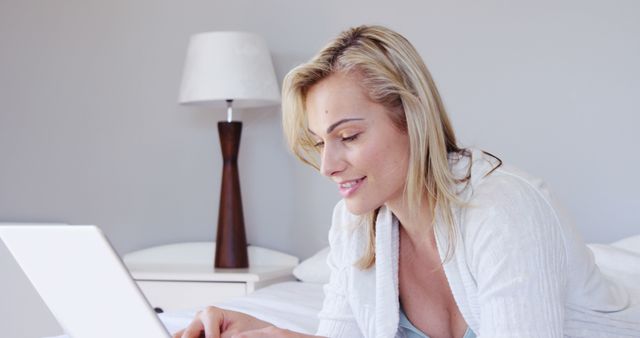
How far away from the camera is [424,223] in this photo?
4.51 feet

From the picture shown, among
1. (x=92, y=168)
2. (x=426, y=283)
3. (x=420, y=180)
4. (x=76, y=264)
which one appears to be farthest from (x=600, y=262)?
(x=92, y=168)

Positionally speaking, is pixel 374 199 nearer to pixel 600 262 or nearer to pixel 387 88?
pixel 387 88

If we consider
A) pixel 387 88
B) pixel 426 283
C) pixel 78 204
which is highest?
pixel 387 88

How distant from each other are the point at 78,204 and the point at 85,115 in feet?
1.06

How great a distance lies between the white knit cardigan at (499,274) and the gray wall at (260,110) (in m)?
1.11

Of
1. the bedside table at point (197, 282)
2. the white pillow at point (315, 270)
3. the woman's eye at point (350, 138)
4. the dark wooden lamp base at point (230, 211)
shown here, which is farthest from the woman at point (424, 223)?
the dark wooden lamp base at point (230, 211)

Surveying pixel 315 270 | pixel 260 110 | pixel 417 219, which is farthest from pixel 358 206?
pixel 260 110

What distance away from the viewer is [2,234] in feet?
2.78

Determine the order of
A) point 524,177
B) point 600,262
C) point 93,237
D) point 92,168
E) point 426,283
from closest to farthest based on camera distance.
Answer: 1. point 93,237
2. point 524,177
3. point 426,283
4. point 600,262
5. point 92,168

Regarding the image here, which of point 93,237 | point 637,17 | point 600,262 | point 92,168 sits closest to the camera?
point 93,237

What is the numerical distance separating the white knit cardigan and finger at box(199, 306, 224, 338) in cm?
26

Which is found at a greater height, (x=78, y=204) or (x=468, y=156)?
(x=468, y=156)

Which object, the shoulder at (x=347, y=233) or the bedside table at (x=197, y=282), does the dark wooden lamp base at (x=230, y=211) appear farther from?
the shoulder at (x=347, y=233)

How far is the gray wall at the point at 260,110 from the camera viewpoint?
8.20 ft
